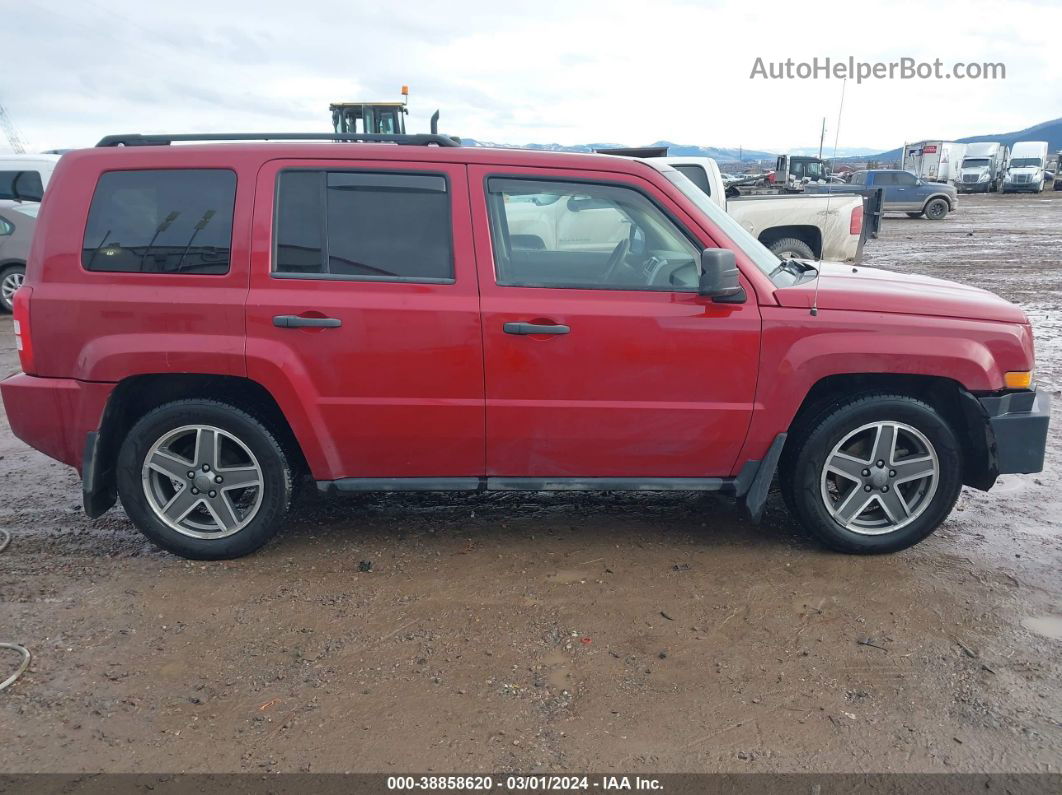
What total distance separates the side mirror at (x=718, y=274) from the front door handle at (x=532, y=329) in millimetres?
649

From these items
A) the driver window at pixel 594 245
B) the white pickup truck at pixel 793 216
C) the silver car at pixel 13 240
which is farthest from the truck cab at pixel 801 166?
the driver window at pixel 594 245

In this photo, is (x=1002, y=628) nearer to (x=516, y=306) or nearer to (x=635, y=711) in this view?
(x=635, y=711)

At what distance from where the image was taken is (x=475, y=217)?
12.2 ft

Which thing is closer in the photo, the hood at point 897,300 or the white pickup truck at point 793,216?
the hood at point 897,300

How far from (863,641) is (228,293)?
10.2 feet

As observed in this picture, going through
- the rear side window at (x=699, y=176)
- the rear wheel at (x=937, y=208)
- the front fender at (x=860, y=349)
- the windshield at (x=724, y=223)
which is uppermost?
the rear wheel at (x=937, y=208)

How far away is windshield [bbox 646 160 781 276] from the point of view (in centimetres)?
385

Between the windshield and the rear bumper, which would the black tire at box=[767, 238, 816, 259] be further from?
the rear bumper

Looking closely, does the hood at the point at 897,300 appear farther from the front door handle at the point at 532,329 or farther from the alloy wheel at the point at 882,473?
the front door handle at the point at 532,329

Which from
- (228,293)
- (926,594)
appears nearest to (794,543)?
(926,594)

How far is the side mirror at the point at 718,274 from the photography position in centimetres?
352

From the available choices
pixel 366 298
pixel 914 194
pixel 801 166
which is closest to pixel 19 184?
pixel 366 298

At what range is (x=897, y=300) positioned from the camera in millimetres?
3781

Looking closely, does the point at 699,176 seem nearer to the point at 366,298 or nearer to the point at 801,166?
the point at 366,298
